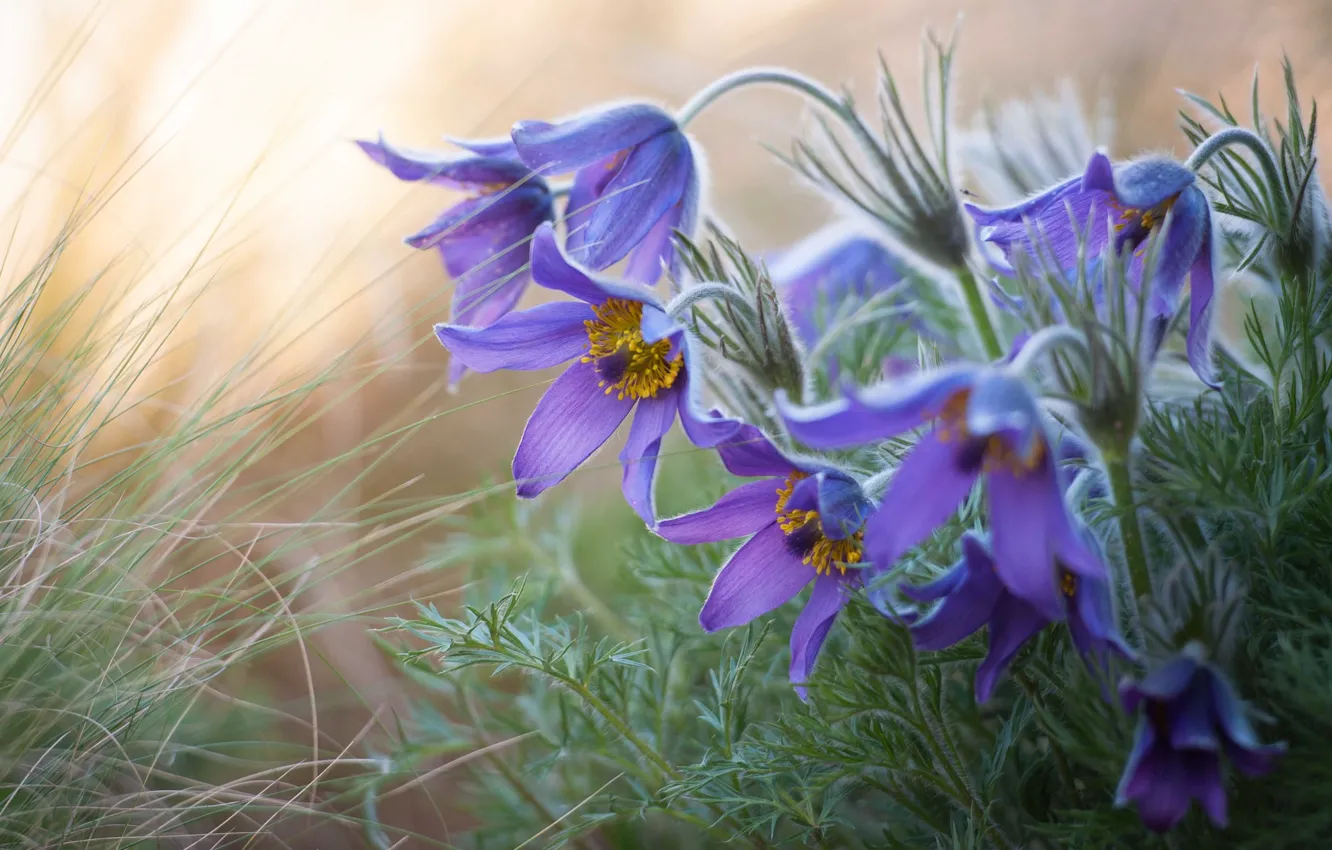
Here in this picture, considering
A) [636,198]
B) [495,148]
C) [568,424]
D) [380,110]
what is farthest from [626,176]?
[380,110]

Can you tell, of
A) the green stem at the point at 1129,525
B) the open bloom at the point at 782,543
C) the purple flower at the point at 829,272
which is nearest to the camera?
the green stem at the point at 1129,525

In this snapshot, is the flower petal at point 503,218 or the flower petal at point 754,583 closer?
the flower petal at point 754,583

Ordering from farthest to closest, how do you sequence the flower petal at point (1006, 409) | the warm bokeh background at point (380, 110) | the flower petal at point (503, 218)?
the warm bokeh background at point (380, 110) < the flower petal at point (503, 218) < the flower petal at point (1006, 409)

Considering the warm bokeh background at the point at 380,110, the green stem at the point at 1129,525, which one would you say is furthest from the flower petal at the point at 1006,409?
the warm bokeh background at the point at 380,110

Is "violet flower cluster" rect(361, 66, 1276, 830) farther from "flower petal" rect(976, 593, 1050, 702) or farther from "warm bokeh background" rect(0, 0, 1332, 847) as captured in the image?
"warm bokeh background" rect(0, 0, 1332, 847)

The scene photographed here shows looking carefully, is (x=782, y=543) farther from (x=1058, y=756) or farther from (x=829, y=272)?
(x=829, y=272)

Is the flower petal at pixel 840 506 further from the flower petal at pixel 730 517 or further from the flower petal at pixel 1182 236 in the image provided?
the flower petal at pixel 1182 236

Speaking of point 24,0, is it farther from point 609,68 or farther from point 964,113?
point 964,113
